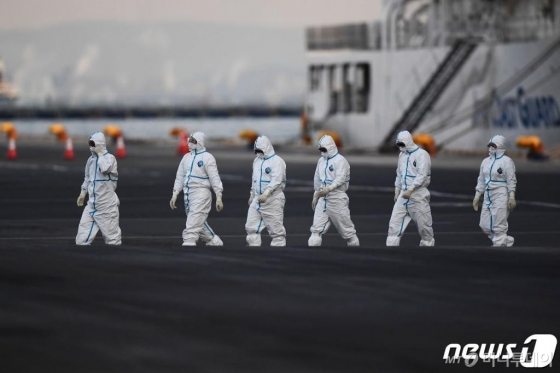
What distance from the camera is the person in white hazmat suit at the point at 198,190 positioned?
65.8 ft

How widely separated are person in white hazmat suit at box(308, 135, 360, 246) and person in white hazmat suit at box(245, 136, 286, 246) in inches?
23.1

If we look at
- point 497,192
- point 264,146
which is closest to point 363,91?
point 497,192

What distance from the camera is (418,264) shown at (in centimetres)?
1496

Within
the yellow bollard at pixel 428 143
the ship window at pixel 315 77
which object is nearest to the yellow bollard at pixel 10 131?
the ship window at pixel 315 77

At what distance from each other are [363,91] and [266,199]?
46497 mm

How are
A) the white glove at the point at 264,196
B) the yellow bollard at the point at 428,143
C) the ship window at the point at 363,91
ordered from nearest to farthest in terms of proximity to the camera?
the white glove at the point at 264,196, the yellow bollard at the point at 428,143, the ship window at the point at 363,91

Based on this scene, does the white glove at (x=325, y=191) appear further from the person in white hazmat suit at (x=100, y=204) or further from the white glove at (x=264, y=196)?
the person in white hazmat suit at (x=100, y=204)

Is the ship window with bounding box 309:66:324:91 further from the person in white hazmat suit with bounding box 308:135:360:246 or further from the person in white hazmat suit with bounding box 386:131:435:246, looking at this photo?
the person in white hazmat suit with bounding box 308:135:360:246

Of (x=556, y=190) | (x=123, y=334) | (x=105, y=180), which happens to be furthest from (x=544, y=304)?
(x=556, y=190)

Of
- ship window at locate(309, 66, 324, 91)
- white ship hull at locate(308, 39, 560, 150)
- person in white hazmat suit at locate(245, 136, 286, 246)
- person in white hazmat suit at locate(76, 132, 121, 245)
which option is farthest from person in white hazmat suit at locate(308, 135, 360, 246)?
ship window at locate(309, 66, 324, 91)

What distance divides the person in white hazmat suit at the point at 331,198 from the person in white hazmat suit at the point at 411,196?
66 cm

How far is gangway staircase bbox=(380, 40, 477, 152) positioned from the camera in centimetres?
5775

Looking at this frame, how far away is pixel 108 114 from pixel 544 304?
6799 inches

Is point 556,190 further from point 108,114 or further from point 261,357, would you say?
point 108,114
